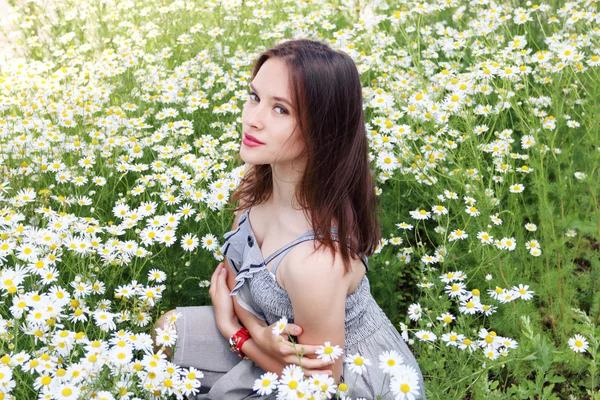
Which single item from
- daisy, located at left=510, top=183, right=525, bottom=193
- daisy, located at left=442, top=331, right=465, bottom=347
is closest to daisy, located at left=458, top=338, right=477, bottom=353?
daisy, located at left=442, top=331, right=465, bottom=347

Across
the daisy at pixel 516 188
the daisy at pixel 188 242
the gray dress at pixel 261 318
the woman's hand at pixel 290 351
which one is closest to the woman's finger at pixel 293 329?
the woman's hand at pixel 290 351

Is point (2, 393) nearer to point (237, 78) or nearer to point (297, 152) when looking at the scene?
point (297, 152)

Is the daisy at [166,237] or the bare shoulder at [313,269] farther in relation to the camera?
the daisy at [166,237]

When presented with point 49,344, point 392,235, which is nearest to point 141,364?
point 49,344

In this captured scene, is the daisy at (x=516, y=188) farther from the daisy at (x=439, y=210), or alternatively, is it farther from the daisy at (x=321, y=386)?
the daisy at (x=321, y=386)

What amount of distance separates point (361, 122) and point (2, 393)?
1.09m

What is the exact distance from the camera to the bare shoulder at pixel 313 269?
174 cm

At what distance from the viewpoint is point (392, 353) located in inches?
61.8

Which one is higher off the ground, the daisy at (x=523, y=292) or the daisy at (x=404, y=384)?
the daisy at (x=404, y=384)

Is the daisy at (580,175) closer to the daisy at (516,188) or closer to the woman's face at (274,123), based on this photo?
the daisy at (516,188)

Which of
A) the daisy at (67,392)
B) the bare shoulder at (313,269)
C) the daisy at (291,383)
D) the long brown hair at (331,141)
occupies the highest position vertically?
the long brown hair at (331,141)

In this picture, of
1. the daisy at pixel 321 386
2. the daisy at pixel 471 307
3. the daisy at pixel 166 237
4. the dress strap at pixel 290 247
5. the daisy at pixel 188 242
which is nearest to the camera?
the daisy at pixel 321 386

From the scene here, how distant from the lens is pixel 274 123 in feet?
5.93

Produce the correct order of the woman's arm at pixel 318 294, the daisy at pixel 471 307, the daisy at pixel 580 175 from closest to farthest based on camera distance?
the woman's arm at pixel 318 294
the daisy at pixel 471 307
the daisy at pixel 580 175
